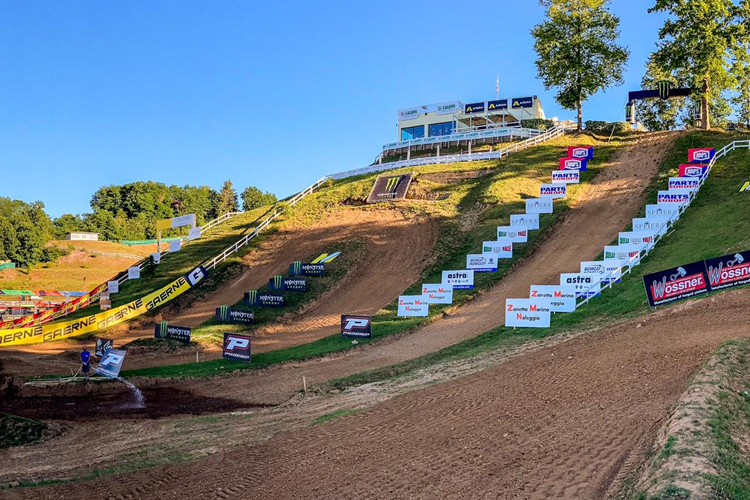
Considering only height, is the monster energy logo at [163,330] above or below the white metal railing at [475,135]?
below

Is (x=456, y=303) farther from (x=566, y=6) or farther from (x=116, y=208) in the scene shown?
(x=116, y=208)

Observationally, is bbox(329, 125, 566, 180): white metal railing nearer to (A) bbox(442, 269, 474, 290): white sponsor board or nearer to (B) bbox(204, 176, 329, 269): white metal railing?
(B) bbox(204, 176, 329, 269): white metal railing

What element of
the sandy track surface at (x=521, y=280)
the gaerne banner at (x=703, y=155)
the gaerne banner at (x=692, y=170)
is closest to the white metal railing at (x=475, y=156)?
the sandy track surface at (x=521, y=280)

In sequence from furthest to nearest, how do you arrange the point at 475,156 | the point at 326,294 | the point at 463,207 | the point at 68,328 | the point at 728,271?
1. the point at 475,156
2. the point at 463,207
3. the point at 326,294
4. the point at 68,328
5. the point at 728,271

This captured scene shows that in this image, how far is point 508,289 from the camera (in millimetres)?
36281

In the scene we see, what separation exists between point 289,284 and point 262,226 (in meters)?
15.9

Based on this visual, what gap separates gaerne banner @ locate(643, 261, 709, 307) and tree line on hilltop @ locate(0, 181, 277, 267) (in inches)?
3328

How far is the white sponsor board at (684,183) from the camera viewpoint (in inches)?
1651

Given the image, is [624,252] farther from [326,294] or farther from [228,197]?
[228,197]

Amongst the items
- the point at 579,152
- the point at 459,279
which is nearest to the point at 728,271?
the point at 459,279

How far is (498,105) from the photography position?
252ft

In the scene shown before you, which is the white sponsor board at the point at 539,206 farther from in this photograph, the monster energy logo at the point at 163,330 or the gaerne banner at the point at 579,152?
the monster energy logo at the point at 163,330

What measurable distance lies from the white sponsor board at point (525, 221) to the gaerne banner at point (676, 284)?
18822 millimetres

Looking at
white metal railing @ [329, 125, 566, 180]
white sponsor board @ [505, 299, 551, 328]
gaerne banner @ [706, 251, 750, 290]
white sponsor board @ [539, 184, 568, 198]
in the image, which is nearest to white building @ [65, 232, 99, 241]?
white metal railing @ [329, 125, 566, 180]
